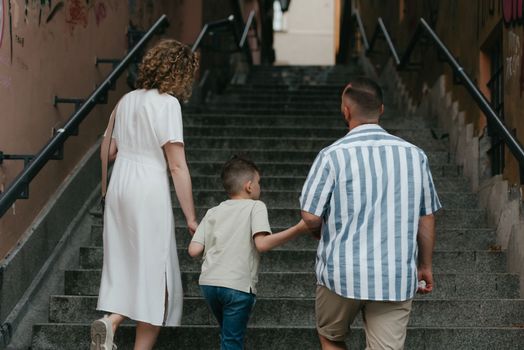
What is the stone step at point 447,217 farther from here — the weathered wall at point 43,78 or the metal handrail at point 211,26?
the metal handrail at point 211,26

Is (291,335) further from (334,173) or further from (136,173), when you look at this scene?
(334,173)

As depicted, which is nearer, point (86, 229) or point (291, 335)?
point (291, 335)

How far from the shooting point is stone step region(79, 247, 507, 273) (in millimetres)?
5965

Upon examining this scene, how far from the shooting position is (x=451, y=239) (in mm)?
6340

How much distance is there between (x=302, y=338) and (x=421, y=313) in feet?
2.54

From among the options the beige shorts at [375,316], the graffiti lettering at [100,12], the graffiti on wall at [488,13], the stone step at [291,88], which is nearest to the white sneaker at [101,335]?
the beige shorts at [375,316]

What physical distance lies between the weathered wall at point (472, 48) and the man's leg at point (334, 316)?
114 inches

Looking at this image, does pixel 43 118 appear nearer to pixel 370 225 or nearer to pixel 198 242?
pixel 198 242

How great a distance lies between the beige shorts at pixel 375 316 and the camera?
11.7 ft

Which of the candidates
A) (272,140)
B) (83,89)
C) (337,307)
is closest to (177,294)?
(337,307)

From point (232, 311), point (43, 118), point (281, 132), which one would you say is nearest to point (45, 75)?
point (43, 118)

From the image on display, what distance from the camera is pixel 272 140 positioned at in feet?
27.1

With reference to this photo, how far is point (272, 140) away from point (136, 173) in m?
3.97

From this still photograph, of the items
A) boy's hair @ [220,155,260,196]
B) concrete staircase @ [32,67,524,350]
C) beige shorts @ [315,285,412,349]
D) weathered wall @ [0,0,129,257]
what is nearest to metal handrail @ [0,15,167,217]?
weathered wall @ [0,0,129,257]
